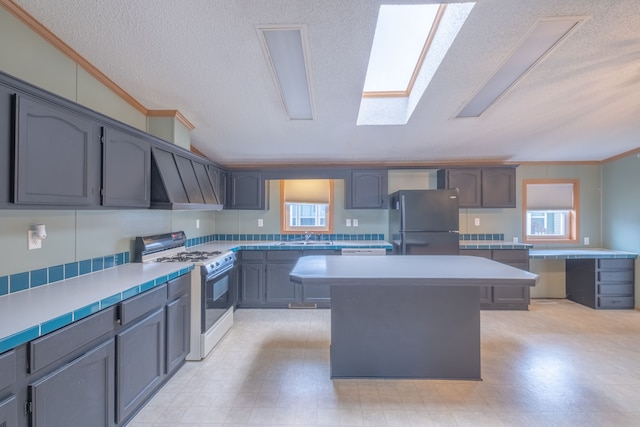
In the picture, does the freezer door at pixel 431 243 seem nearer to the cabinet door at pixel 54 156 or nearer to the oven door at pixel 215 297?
the oven door at pixel 215 297

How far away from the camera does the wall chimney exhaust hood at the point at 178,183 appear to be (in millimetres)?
2449

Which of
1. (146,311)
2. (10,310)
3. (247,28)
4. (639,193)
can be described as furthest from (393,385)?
(639,193)

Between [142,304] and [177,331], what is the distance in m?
0.60

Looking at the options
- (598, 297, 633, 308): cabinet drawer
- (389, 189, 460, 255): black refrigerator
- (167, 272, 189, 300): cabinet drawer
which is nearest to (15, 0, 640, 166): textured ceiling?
(389, 189, 460, 255): black refrigerator

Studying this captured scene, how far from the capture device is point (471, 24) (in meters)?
1.66

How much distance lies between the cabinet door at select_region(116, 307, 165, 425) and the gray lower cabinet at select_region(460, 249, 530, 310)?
153 inches

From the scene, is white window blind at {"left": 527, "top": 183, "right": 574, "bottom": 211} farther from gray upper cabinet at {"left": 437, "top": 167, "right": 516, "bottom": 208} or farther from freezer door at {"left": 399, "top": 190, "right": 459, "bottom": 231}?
freezer door at {"left": 399, "top": 190, "right": 459, "bottom": 231}

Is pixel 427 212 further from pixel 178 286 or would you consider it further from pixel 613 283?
pixel 178 286

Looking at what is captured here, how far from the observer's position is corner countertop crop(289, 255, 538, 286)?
1.87m

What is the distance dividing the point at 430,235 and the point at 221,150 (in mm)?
3123

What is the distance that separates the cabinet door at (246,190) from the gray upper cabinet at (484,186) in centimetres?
288

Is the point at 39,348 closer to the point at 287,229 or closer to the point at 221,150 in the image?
the point at 221,150

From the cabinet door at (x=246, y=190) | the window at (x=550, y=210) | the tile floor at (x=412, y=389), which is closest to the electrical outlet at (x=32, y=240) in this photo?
the tile floor at (x=412, y=389)

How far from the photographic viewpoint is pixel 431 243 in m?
3.81
